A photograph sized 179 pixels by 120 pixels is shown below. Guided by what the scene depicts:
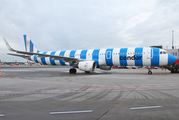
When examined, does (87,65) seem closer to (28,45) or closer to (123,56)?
(123,56)

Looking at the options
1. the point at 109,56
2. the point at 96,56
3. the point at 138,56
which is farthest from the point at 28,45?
the point at 138,56

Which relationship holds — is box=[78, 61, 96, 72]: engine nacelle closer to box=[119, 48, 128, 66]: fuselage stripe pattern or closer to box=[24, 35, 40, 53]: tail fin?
box=[119, 48, 128, 66]: fuselage stripe pattern

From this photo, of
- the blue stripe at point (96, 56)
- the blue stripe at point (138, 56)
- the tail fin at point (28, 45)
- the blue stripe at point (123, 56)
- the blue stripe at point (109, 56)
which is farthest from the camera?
the tail fin at point (28, 45)

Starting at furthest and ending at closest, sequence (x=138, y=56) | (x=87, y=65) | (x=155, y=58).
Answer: (x=87, y=65)
(x=138, y=56)
(x=155, y=58)

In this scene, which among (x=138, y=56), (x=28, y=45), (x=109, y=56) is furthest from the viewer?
(x=28, y=45)

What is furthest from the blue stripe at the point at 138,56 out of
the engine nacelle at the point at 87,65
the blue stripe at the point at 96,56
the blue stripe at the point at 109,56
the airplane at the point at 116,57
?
the engine nacelle at the point at 87,65

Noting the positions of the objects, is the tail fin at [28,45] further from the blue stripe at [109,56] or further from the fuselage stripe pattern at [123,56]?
the fuselage stripe pattern at [123,56]

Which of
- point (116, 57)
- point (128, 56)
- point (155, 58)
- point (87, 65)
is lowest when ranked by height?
point (87, 65)

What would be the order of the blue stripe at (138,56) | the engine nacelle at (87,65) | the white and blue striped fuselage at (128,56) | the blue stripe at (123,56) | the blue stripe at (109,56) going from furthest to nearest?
the blue stripe at (109,56), the blue stripe at (123,56), the engine nacelle at (87,65), the blue stripe at (138,56), the white and blue striped fuselage at (128,56)

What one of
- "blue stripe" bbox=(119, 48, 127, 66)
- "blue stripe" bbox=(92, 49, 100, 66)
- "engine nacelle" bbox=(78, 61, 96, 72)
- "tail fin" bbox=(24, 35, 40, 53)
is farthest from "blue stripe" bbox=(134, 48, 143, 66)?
"tail fin" bbox=(24, 35, 40, 53)

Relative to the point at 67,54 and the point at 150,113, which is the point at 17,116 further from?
the point at 67,54

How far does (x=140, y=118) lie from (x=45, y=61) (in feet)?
69.2

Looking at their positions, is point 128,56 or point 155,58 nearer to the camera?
point 155,58

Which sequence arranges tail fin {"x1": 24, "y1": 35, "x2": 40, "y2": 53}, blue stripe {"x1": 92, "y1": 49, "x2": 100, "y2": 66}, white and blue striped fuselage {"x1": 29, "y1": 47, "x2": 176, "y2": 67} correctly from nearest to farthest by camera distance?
white and blue striped fuselage {"x1": 29, "y1": 47, "x2": 176, "y2": 67} → blue stripe {"x1": 92, "y1": 49, "x2": 100, "y2": 66} → tail fin {"x1": 24, "y1": 35, "x2": 40, "y2": 53}
